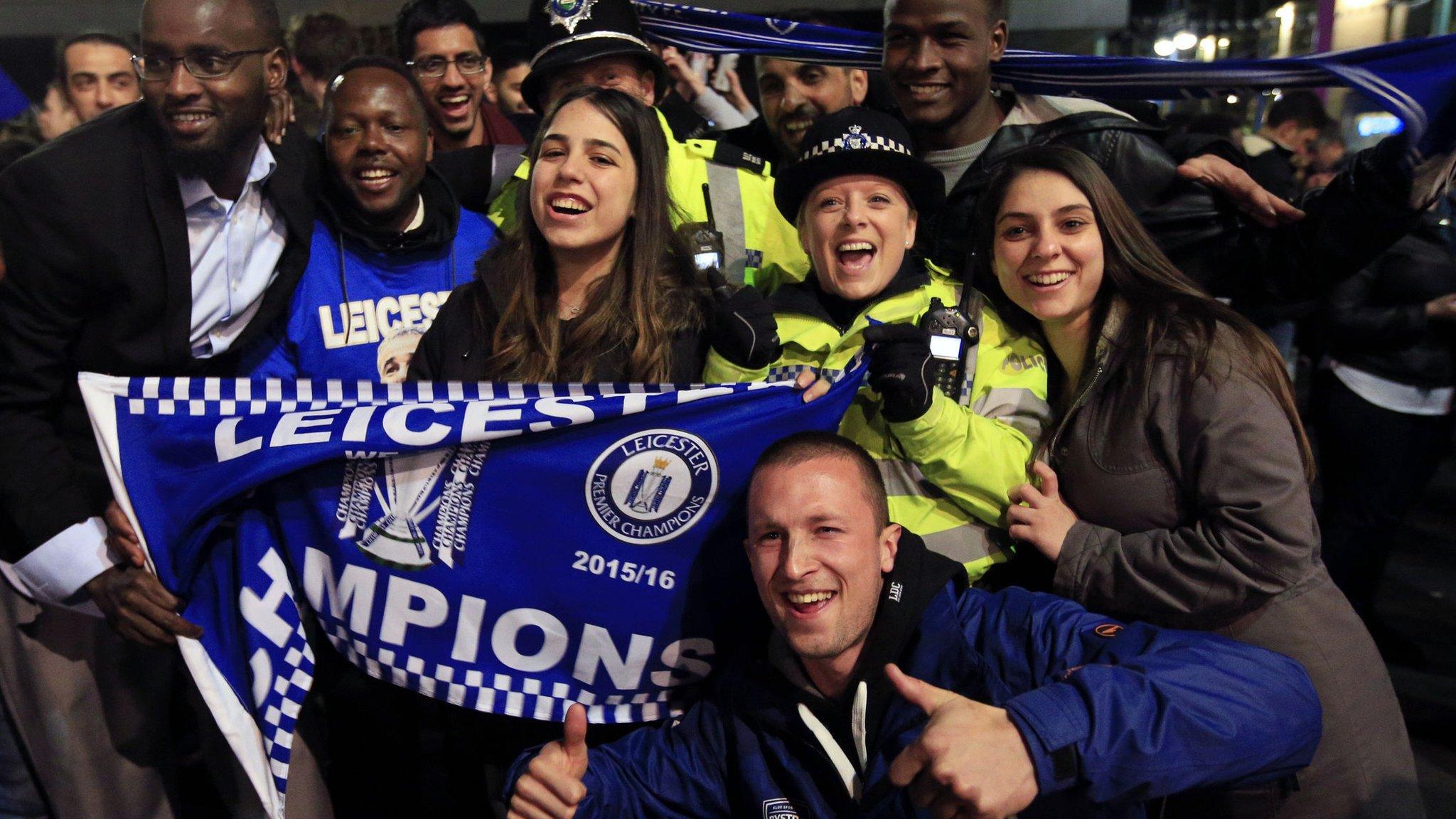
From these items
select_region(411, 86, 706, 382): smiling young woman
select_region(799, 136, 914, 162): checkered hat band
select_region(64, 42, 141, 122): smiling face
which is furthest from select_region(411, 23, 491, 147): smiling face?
select_region(799, 136, 914, 162): checkered hat band

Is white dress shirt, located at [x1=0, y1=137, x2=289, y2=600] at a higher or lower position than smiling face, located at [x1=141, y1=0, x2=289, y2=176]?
lower

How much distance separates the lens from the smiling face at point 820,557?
2.36 meters

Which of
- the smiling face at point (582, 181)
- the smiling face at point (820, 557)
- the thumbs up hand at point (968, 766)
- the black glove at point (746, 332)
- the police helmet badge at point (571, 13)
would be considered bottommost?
the thumbs up hand at point (968, 766)

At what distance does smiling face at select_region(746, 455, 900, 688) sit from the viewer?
2.36 meters

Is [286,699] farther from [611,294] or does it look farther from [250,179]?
[250,179]

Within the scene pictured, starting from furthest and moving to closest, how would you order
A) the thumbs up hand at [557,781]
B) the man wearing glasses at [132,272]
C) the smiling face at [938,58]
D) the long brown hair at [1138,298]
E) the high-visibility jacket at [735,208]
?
1. the high-visibility jacket at [735,208]
2. the smiling face at [938,58]
3. the man wearing glasses at [132,272]
4. the long brown hair at [1138,298]
5. the thumbs up hand at [557,781]

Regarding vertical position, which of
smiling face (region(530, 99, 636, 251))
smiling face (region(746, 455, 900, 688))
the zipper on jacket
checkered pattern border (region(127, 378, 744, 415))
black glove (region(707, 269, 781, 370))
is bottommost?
smiling face (region(746, 455, 900, 688))

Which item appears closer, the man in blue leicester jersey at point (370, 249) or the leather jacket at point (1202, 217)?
the leather jacket at point (1202, 217)

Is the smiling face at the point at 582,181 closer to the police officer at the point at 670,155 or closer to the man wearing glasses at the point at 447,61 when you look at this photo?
the police officer at the point at 670,155

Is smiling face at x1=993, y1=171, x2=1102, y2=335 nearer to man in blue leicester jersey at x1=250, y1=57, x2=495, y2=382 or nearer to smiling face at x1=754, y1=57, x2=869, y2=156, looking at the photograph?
smiling face at x1=754, y1=57, x2=869, y2=156

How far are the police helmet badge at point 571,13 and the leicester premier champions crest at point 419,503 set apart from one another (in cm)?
180

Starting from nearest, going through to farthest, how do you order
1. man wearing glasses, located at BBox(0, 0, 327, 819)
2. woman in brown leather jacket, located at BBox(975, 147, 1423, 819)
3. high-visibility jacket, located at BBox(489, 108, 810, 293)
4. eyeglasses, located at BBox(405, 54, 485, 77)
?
woman in brown leather jacket, located at BBox(975, 147, 1423, 819)
man wearing glasses, located at BBox(0, 0, 327, 819)
high-visibility jacket, located at BBox(489, 108, 810, 293)
eyeglasses, located at BBox(405, 54, 485, 77)

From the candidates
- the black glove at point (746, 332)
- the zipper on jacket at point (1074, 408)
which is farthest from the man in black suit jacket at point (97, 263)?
the zipper on jacket at point (1074, 408)

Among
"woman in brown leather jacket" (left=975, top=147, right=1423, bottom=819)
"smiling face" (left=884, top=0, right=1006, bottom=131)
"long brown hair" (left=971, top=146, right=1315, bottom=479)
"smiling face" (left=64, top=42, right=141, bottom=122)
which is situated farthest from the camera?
"smiling face" (left=64, top=42, right=141, bottom=122)
